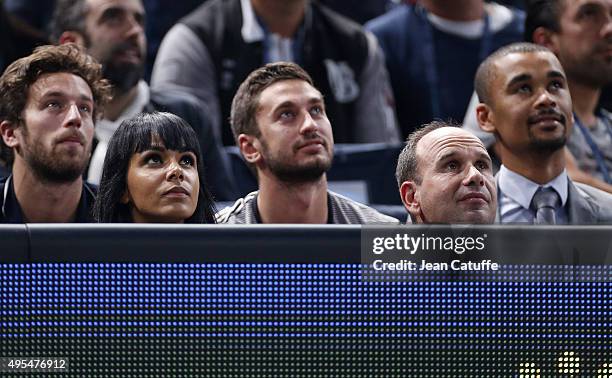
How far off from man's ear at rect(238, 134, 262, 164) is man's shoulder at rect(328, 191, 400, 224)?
1.04 feet

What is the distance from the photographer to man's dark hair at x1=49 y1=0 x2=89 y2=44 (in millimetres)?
5469

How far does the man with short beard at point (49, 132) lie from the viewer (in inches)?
160

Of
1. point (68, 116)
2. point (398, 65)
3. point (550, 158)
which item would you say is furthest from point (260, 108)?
point (398, 65)

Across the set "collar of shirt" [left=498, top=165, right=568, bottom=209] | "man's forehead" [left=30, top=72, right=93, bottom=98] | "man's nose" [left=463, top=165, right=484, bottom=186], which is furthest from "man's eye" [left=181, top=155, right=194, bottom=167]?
"collar of shirt" [left=498, top=165, right=568, bottom=209]

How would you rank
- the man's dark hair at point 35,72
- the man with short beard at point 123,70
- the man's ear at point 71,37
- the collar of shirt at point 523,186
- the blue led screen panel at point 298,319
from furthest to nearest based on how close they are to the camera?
the man's ear at point 71,37 < the man with short beard at point 123,70 < the collar of shirt at point 523,186 < the man's dark hair at point 35,72 < the blue led screen panel at point 298,319

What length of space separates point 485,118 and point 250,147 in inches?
38.1

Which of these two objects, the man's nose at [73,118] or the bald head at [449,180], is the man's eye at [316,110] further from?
the man's nose at [73,118]

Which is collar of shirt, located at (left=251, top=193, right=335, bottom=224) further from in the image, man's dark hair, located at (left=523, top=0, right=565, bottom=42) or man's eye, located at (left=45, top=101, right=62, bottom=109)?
man's dark hair, located at (left=523, top=0, right=565, bottom=42)

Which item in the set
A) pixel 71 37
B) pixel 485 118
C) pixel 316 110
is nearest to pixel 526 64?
pixel 485 118

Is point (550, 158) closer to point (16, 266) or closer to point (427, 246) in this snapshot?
point (427, 246)

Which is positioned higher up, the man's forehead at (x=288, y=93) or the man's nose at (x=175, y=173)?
the man's forehead at (x=288, y=93)

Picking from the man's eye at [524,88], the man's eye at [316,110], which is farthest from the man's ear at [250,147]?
the man's eye at [524,88]

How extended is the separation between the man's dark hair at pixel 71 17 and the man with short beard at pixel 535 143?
204 centimetres

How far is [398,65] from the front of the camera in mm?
5922
